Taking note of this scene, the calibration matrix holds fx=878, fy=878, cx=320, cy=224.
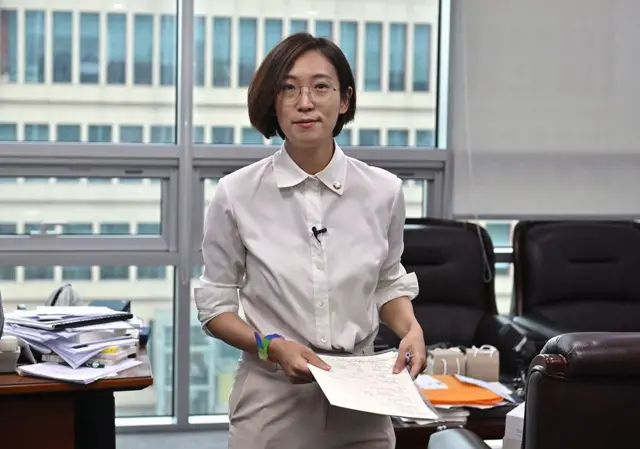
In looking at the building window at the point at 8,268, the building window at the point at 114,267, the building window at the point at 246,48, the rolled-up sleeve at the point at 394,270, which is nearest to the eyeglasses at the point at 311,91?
the rolled-up sleeve at the point at 394,270

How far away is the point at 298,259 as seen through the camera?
1836mm

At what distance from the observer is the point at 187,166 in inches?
164

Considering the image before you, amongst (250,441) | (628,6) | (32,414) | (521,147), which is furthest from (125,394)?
(628,6)

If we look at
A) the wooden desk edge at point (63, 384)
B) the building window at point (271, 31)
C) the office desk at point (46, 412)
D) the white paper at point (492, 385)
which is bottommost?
the white paper at point (492, 385)

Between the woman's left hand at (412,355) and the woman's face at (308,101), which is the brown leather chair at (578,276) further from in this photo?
the woman's face at (308,101)

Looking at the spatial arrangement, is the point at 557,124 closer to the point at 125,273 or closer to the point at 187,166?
the point at 187,166

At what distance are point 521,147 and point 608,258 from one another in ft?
2.24

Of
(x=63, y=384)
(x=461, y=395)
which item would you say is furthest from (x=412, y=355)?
(x=461, y=395)

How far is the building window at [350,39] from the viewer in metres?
4.34

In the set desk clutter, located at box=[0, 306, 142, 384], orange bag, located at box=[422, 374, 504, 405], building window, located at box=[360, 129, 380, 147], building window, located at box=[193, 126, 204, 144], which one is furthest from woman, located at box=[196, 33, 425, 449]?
building window, located at box=[360, 129, 380, 147]

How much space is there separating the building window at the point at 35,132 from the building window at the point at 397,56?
67.1 inches

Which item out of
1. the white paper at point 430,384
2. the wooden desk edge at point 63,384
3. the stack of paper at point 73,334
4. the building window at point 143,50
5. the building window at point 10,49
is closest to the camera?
the wooden desk edge at point 63,384

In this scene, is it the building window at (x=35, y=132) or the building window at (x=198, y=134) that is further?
the building window at (x=198, y=134)

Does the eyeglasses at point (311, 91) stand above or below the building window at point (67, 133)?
below
